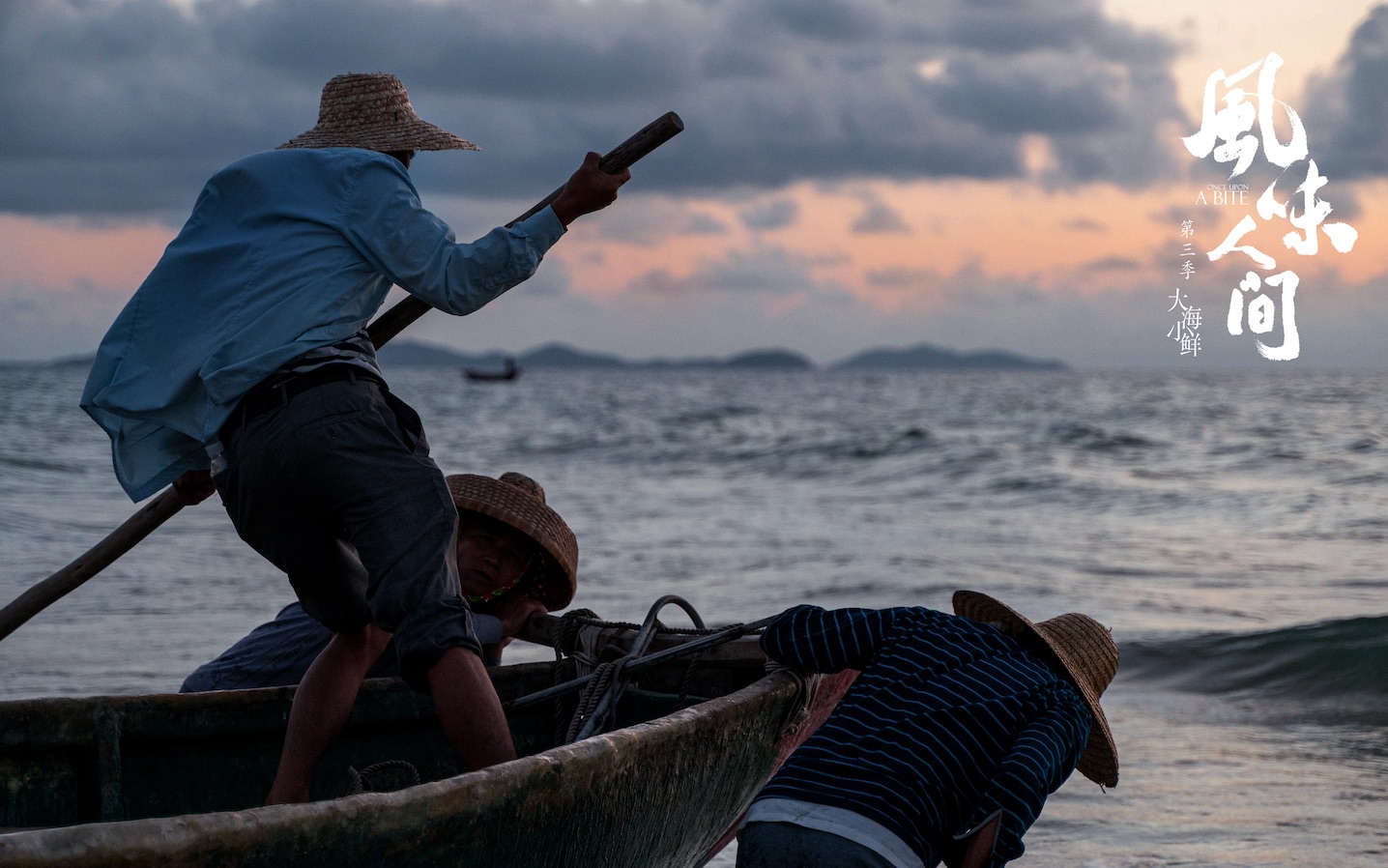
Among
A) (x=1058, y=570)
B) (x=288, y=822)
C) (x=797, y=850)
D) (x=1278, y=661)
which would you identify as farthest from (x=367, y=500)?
(x=1058, y=570)

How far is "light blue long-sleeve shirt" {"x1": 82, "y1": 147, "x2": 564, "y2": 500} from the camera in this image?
2.47m

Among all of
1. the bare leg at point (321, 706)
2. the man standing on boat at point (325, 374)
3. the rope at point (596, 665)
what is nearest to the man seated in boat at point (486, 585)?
the rope at point (596, 665)

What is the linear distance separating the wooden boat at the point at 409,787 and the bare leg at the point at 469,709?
94mm

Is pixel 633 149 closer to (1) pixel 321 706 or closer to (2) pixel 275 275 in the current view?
(2) pixel 275 275

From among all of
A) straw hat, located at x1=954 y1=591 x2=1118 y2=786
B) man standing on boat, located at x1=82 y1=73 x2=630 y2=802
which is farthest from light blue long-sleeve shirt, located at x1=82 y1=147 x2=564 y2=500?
straw hat, located at x1=954 y1=591 x2=1118 y2=786

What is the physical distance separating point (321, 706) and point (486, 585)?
107cm

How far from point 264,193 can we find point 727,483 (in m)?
15.4

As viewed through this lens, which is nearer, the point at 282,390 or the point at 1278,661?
the point at 282,390

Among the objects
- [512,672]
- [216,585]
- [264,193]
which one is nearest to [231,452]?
[264,193]

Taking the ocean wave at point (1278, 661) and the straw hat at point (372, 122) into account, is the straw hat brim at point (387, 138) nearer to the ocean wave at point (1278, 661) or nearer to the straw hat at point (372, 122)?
the straw hat at point (372, 122)

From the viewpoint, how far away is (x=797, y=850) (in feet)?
7.68

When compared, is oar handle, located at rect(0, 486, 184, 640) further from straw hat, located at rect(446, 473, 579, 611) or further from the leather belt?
straw hat, located at rect(446, 473, 579, 611)

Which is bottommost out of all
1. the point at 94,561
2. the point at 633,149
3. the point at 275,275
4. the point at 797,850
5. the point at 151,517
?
the point at 797,850

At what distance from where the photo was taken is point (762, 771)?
324 cm
